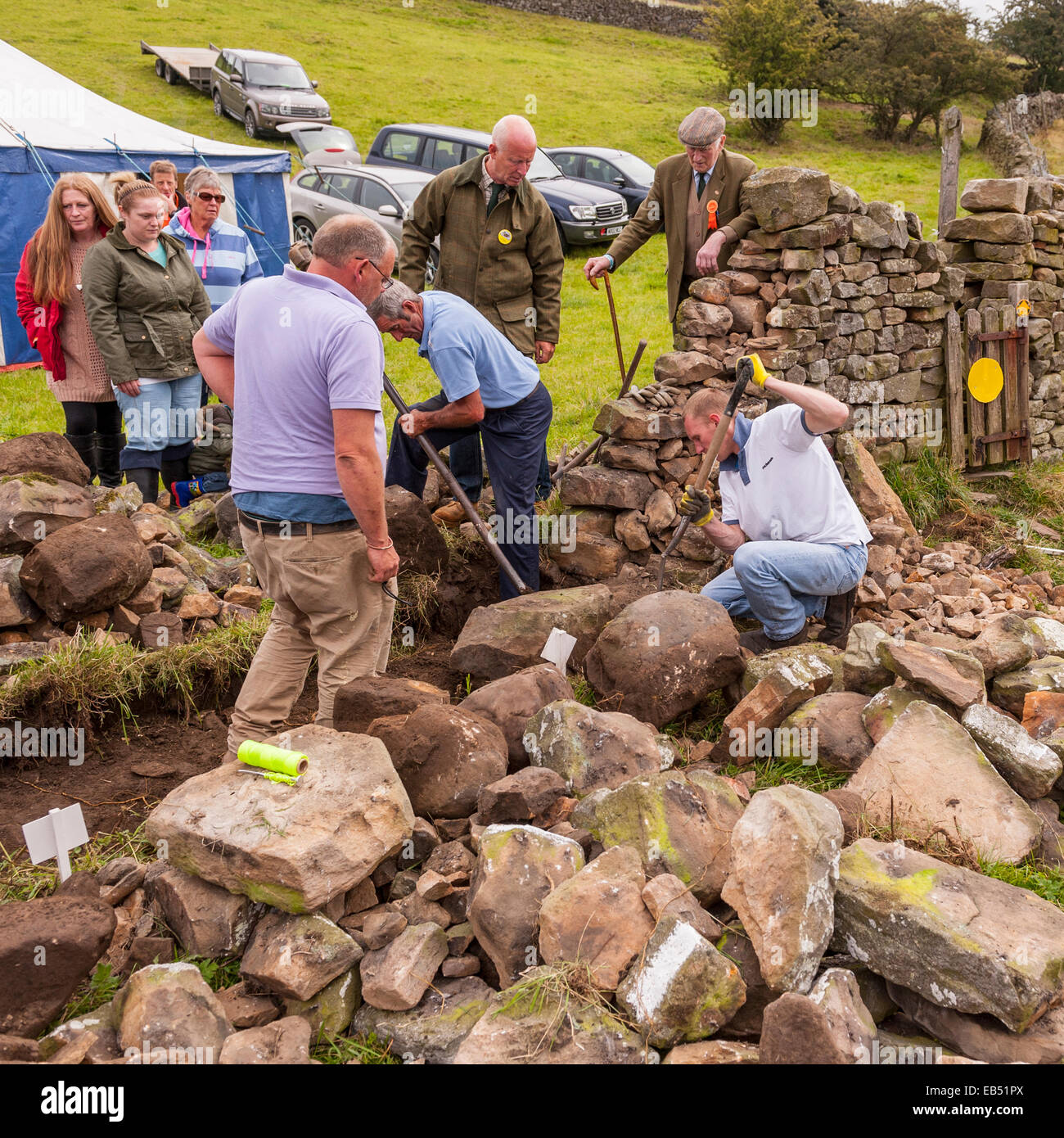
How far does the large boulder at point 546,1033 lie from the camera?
8.42 ft

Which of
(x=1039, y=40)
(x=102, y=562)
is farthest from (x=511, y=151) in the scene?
(x=1039, y=40)

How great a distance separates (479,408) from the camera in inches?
185

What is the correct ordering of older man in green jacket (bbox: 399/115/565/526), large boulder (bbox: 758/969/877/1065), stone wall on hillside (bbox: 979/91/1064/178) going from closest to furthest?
large boulder (bbox: 758/969/877/1065) → older man in green jacket (bbox: 399/115/565/526) → stone wall on hillside (bbox: 979/91/1064/178)

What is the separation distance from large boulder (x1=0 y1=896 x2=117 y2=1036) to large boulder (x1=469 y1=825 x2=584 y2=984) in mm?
1047

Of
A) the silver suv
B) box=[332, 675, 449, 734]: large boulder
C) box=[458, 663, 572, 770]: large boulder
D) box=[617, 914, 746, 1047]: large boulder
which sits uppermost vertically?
the silver suv

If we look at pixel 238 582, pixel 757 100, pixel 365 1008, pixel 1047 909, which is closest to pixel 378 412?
pixel 365 1008

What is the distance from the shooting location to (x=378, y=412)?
348 centimetres

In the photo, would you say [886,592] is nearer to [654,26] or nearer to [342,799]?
[342,799]

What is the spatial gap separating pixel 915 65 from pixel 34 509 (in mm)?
21960

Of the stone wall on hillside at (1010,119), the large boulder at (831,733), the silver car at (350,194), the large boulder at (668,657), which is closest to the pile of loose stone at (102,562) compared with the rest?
the large boulder at (668,657)

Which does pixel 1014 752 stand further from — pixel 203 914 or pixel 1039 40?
pixel 1039 40

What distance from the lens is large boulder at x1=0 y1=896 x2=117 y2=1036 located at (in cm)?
261

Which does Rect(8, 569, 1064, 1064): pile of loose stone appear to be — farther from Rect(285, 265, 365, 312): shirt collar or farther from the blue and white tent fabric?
the blue and white tent fabric

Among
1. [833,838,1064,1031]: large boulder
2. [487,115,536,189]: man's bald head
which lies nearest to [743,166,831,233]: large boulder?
[487,115,536,189]: man's bald head
